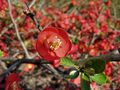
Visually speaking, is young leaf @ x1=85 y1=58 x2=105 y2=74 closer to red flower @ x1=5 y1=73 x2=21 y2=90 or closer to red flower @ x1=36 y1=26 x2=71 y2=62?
red flower @ x1=36 y1=26 x2=71 y2=62

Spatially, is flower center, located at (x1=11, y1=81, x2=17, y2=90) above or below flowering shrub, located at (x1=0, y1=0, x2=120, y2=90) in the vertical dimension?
above

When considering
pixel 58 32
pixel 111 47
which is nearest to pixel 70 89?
pixel 58 32

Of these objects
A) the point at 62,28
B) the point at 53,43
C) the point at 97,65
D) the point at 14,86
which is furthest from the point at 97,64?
the point at 62,28

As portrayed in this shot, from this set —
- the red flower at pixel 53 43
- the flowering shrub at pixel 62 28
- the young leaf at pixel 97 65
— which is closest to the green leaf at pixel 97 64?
the young leaf at pixel 97 65

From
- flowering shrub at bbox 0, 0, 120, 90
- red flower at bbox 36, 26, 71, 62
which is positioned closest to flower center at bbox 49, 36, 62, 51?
red flower at bbox 36, 26, 71, 62

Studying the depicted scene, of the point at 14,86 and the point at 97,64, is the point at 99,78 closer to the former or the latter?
the point at 97,64
